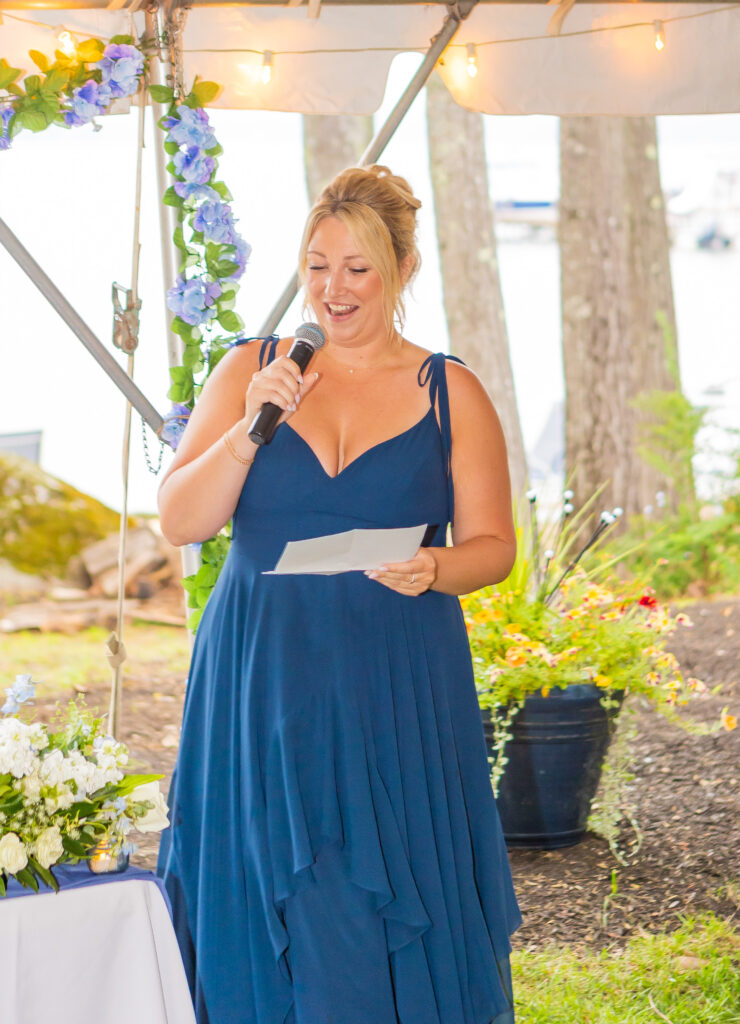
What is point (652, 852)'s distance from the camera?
4.15 meters

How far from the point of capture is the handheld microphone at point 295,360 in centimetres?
202

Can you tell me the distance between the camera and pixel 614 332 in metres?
8.18

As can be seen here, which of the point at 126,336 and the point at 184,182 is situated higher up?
the point at 184,182

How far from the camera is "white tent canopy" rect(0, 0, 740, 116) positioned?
11.2ft

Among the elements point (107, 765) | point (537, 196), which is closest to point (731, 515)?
point (107, 765)

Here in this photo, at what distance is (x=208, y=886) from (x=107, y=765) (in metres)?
0.38

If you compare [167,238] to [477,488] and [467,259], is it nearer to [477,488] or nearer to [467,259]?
[477,488]

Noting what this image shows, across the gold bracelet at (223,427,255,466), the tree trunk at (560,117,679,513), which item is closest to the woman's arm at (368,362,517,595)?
the gold bracelet at (223,427,255,466)

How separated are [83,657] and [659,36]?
5742 mm

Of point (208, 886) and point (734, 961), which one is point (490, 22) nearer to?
point (208, 886)

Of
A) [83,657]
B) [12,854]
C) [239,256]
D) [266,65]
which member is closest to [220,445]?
[12,854]

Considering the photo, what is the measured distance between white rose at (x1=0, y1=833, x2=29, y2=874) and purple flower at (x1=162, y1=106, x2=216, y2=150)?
1862 mm

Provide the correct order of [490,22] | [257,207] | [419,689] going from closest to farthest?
[419,689]
[490,22]
[257,207]

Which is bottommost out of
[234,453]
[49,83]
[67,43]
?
[234,453]
